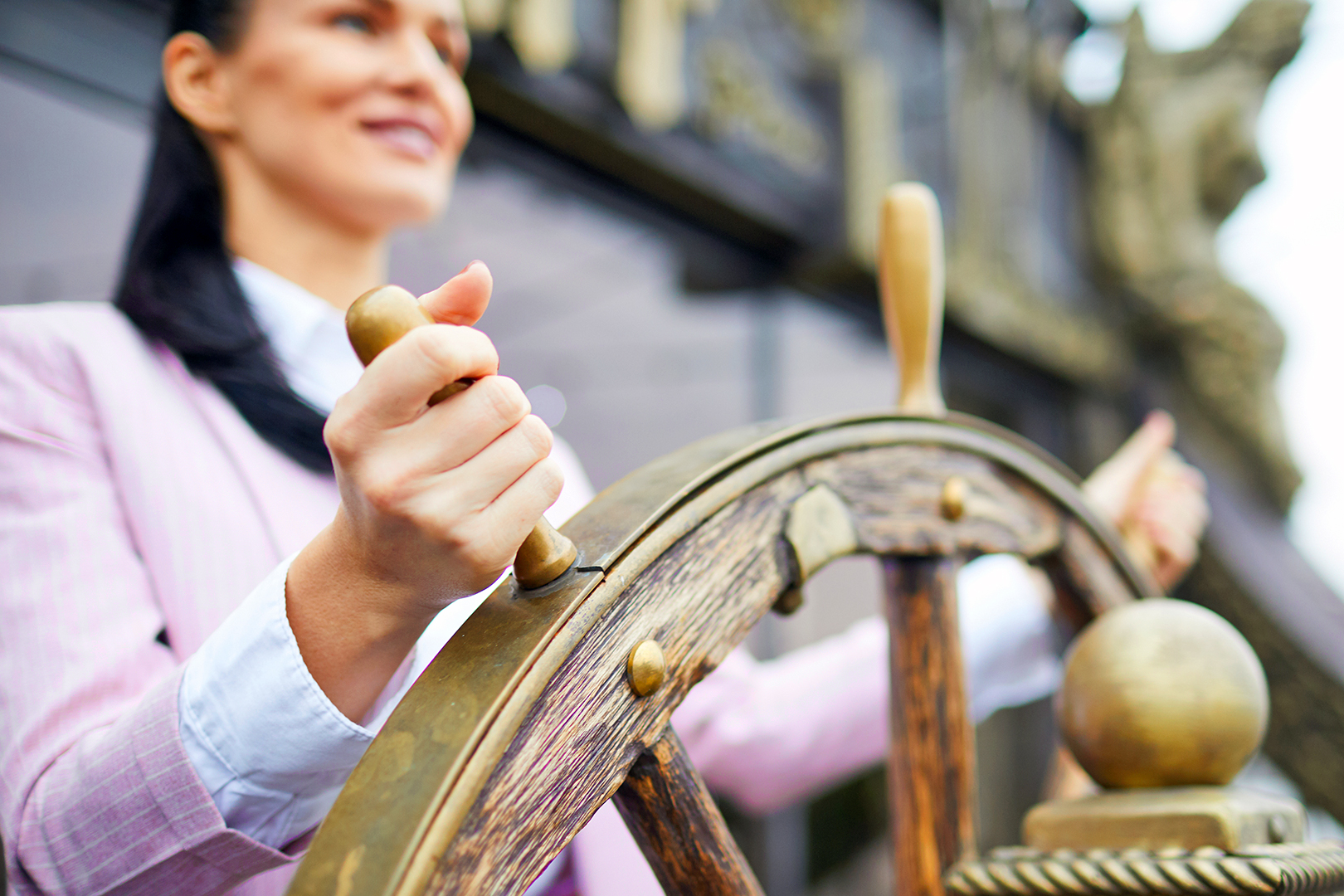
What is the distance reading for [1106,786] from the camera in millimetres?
524

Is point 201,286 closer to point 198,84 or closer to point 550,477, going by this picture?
point 198,84

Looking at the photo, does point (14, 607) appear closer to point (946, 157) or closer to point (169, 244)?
point (169, 244)

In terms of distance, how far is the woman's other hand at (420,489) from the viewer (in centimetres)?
30

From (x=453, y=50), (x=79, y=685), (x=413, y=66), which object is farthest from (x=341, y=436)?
(x=453, y=50)

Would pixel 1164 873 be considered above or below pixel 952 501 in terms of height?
below

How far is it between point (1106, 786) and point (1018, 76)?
8.52ft

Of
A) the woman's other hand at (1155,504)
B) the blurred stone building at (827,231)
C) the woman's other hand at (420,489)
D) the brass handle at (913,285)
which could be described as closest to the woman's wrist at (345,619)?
the woman's other hand at (420,489)

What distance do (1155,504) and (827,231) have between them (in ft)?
4.16

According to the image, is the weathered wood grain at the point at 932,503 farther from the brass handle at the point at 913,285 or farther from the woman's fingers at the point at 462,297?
the woman's fingers at the point at 462,297

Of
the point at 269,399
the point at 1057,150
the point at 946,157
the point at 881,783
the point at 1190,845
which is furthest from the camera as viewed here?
the point at 1057,150

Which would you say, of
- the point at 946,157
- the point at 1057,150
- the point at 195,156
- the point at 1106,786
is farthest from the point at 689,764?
the point at 1057,150

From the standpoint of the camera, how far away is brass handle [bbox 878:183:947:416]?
59cm

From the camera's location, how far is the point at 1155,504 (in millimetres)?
844

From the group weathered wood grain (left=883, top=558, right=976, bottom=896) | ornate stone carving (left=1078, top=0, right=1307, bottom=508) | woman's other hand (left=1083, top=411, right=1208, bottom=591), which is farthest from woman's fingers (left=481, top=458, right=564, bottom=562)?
ornate stone carving (left=1078, top=0, right=1307, bottom=508)
